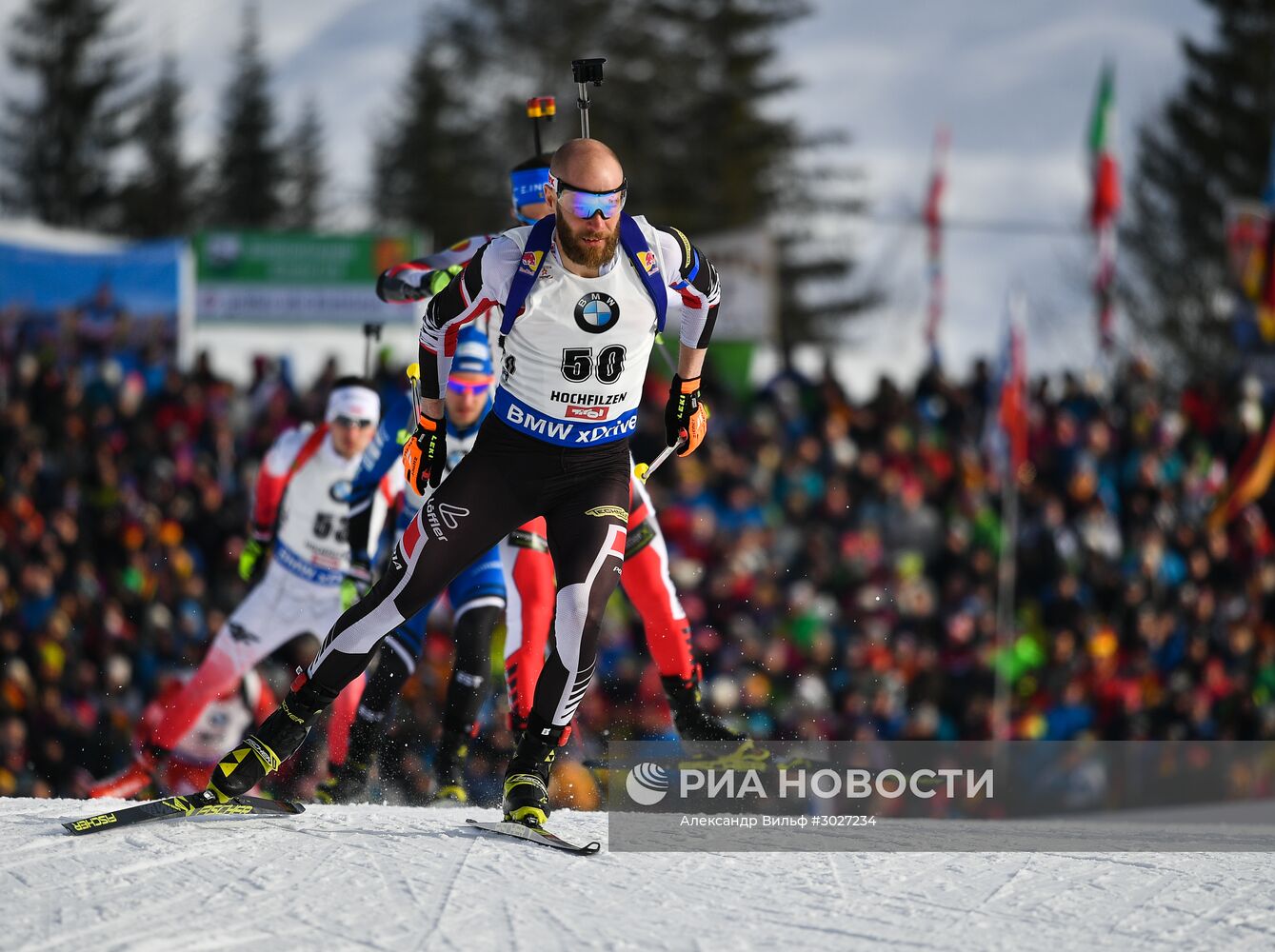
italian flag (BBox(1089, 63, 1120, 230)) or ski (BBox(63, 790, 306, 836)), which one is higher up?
italian flag (BBox(1089, 63, 1120, 230))

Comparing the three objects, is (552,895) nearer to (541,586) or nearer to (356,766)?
(541,586)

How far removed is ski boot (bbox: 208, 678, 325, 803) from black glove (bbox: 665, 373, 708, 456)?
1.72 metres

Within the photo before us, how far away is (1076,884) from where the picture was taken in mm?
5449

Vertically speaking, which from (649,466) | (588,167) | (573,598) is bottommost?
(573,598)

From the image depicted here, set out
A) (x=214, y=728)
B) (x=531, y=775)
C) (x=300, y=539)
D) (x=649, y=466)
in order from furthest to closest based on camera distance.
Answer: (x=214, y=728)
(x=300, y=539)
(x=649, y=466)
(x=531, y=775)

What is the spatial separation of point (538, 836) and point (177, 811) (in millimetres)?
1386

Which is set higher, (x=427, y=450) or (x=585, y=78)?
(x=585, y=78)

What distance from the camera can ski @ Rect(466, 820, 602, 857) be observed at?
223 inches

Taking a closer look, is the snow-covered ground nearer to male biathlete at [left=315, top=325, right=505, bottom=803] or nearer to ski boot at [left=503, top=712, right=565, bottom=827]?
ski boot at [left=503, top=712, right=565, bottom=827]

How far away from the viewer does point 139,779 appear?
364 inches

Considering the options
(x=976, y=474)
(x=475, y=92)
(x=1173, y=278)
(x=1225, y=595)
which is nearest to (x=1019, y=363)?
(x=976, y=474)

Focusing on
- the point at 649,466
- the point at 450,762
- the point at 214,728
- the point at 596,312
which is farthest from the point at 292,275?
the point at 596,312

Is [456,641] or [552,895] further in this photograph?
[456,641]

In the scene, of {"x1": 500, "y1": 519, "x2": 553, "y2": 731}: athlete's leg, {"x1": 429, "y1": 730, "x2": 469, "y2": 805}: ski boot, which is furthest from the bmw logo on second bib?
{"x1": 429, "y1": 730, "x2": 469, "y2": 805}: ski boot
